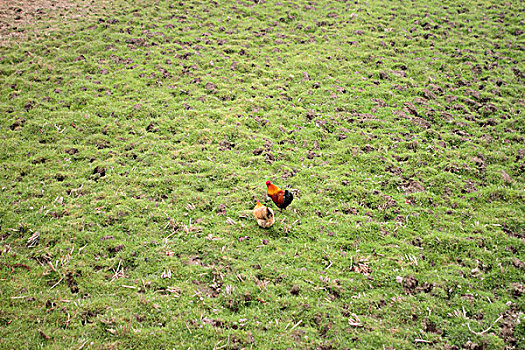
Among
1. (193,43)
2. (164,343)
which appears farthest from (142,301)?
(193,43)

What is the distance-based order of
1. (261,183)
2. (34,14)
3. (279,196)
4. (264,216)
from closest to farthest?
1. (264,216)
2. (279,196)
3. (261,183)
4. (34,14)

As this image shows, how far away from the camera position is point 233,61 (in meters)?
11.1

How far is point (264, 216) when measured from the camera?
580 cm

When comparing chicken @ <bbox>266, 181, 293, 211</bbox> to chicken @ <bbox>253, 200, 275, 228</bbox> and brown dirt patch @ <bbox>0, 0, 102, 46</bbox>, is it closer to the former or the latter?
chicken @ <bbox>253, 200, 275, 228</bbox>

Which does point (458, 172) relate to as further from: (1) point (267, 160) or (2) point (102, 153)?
(2) point (102, 153)

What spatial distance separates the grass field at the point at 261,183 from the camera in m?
4.68

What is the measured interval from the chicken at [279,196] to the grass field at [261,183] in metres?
0.35

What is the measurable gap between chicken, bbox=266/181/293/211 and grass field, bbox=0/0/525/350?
0.35m

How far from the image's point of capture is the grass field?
15.4 feet

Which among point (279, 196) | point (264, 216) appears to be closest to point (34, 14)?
point (279, 196)

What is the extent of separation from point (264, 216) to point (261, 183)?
133 cm

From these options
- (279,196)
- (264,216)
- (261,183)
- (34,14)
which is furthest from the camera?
(34,14)

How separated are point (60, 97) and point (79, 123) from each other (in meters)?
1.57

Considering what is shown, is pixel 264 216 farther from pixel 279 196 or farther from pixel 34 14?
pixel 34 14
